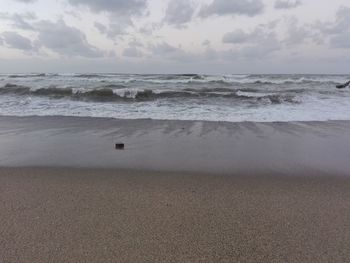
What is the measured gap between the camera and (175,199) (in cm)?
396

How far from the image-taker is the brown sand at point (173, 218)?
111 inches

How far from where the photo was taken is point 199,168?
5.37 m

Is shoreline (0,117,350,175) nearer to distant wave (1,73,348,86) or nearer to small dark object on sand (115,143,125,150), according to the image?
small dark object on sand (115,143,125,150)

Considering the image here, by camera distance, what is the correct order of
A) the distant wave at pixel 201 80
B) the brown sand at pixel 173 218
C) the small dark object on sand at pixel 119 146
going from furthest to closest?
the distant wave at pixel 201 80 → the small dark object on sand at pixel 119 146 → the brown sand at pixel 173 218

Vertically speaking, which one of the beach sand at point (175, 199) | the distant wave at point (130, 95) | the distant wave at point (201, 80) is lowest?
the distant wave at point (201, 80)

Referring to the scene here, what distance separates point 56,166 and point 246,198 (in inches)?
125

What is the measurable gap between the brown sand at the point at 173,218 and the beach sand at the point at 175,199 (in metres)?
0.01

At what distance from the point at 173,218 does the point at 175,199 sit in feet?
1.79

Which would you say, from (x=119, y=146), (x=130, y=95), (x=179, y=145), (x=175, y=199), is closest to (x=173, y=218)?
(x=175, y=199)

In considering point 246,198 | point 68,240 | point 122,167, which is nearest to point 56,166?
point 122,167

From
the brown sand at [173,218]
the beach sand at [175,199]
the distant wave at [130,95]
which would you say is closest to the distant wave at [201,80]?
the distant wave at [130,95]

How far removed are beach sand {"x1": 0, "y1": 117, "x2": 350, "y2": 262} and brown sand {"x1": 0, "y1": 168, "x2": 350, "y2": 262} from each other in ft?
0.04

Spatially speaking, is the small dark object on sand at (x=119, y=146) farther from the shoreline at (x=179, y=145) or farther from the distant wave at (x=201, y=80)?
the distant wave at (x=201, y=80)

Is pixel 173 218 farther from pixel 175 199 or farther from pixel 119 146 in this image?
pixel 119 146
